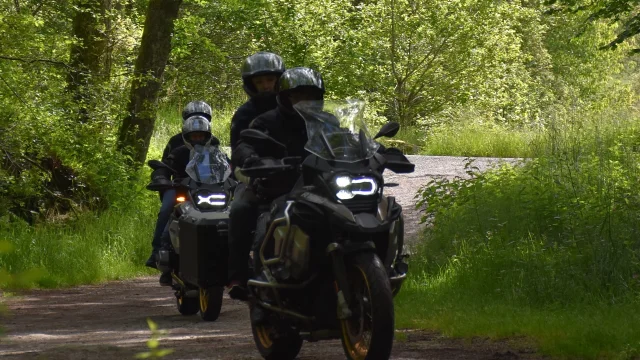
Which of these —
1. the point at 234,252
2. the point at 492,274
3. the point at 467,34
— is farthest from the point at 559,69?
the point at 234,252

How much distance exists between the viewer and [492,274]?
34.3ft

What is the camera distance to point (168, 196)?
36.2 feet

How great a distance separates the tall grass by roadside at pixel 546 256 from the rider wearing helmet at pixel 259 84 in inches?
85.6

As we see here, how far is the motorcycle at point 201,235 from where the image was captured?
30.0 feet

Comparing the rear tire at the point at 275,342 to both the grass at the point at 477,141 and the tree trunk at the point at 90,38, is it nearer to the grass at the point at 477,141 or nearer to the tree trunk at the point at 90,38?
the tree trunk at the point at 90,38

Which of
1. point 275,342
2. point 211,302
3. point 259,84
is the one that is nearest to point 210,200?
point 211,302

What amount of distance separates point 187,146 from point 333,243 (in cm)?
524

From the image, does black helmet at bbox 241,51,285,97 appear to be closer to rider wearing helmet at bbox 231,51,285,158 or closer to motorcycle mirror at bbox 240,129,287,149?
rider wearing helmet at bbox 231,51,285,158

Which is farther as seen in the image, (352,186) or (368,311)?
(352,186)

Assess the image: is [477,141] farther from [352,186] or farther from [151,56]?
[352,186]

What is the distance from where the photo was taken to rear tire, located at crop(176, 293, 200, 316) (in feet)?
34.2

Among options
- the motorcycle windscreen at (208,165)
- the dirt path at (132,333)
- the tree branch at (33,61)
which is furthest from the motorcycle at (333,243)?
the tree branch at (33,61)

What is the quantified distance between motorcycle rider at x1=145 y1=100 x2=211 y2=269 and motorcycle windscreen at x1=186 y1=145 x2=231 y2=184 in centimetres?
50

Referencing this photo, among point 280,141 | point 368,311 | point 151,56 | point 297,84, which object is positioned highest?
point 151,56
